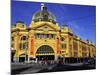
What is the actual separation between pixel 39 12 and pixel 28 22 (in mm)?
190

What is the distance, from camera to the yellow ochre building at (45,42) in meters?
2.77

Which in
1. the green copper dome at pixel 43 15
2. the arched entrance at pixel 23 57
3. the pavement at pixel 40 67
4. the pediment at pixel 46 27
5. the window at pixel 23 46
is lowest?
the pavement at pixel 40 67

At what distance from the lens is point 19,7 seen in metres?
2.75

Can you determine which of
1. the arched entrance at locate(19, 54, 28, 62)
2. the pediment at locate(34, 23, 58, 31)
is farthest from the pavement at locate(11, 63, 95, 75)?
the pediment at locate(34, 23, 58, 31)

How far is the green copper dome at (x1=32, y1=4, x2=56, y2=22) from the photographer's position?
2848mm

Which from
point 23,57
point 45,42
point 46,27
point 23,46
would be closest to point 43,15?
point 46,27

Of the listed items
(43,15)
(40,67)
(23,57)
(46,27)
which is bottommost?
(40,67)

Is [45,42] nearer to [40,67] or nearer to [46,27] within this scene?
[46,27]

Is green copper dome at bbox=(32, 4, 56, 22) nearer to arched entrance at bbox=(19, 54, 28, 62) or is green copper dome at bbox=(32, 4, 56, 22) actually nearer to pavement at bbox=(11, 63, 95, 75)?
arched entrance at bbox=(19, 54, 28, 62)

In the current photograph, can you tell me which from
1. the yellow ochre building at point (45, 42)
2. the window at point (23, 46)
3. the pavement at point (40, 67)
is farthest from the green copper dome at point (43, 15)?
the pavement at point (40, 67)

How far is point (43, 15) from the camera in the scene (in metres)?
2.90

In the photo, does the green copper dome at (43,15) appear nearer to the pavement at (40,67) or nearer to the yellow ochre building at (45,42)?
the yellow ochre building at (45,42)

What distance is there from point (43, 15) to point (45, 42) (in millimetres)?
336
